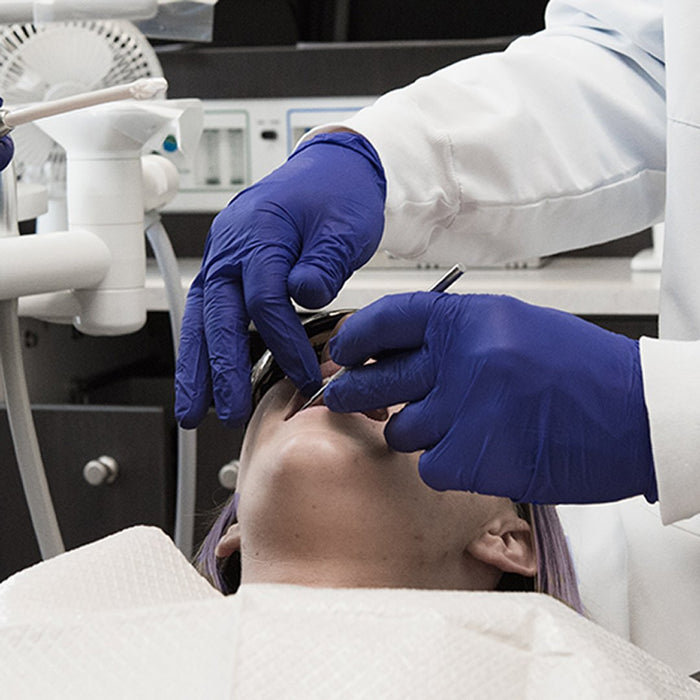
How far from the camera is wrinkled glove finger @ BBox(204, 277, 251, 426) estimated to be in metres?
1.03

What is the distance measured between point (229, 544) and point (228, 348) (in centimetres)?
30

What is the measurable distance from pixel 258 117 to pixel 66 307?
3.91 feet

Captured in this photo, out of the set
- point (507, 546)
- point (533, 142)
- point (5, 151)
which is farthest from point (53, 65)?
point (507, 546)

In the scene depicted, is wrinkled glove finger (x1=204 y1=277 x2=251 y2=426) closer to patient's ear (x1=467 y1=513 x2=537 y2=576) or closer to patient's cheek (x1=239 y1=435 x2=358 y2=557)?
patient's cheek (x1=239 y1=435 x2=358 y2=557)

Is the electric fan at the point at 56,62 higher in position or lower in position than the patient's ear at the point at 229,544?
higher

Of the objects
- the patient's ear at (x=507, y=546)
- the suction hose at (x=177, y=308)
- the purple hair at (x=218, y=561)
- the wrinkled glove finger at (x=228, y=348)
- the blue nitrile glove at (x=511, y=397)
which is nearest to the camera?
the blue nitrile glove at (x=511, y=397)

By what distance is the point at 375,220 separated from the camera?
3.89ft

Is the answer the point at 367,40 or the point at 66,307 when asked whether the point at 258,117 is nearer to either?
the point at 367,40

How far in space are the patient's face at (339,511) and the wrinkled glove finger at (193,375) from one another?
84mm

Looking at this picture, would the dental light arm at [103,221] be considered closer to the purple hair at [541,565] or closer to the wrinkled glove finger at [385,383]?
the purple hair at [541,565]

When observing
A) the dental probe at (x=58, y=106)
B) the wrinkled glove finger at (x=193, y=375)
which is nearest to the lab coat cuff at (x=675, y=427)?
the wrinkled glove finger at (x=193, y=375)

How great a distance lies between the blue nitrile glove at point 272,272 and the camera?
1043mm

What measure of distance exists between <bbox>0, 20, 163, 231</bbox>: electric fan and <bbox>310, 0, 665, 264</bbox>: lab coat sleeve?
515mm

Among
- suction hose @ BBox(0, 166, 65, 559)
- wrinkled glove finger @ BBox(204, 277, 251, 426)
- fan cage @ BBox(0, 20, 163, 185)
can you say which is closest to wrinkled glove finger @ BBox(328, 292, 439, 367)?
wrinkled glove finger @ BBox(204, 277, 251, 426)
